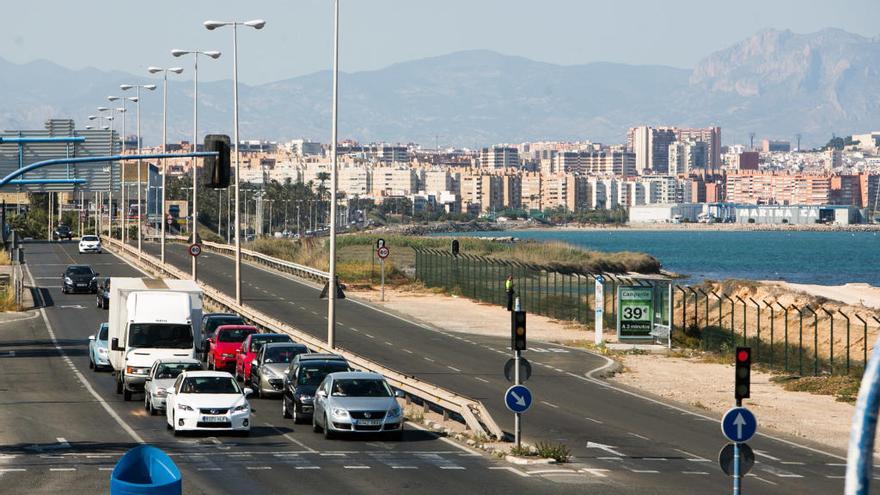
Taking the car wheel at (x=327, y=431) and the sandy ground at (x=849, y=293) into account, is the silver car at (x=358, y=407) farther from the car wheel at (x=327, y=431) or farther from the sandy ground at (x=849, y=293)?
the sandy ground at (x=849, y=293)

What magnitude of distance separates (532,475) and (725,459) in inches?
264

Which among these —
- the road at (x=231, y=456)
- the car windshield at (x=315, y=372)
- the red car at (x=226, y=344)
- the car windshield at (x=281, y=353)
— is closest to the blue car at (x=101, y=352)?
the road at (x=231, y=456)

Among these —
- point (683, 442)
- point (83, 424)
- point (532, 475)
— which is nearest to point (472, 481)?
point (532, 475)

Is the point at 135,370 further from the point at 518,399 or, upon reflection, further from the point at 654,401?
the point at 654,401

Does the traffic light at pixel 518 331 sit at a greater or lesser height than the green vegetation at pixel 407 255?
greater

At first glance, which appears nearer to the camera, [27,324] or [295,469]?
[295,469]

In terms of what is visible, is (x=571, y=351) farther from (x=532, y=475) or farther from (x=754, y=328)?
(x=532, y=475)

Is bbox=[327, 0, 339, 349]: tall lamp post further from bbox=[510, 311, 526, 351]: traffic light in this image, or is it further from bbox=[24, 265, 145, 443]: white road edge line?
bbox=[510, 311, 526, 351]: traffic light

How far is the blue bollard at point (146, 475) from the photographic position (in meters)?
10.5

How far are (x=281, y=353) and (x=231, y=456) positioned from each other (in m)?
11.6

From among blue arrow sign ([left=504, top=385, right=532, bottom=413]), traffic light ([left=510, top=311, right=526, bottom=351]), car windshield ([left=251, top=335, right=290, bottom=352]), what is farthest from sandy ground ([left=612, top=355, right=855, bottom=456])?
car windshield ([left=251, top=335, right=290, bottom=352])

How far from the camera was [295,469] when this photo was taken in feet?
88.4

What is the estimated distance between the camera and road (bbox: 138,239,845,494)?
27.6m

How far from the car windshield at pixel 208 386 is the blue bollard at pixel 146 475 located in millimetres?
21601
